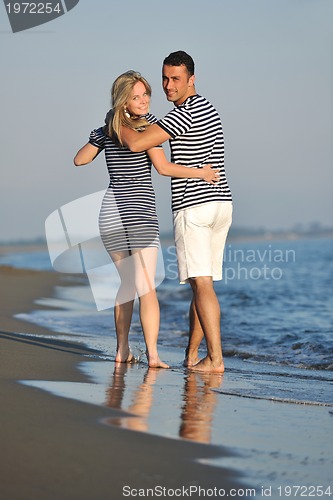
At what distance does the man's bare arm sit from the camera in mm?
5355

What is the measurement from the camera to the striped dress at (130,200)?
18.4ft

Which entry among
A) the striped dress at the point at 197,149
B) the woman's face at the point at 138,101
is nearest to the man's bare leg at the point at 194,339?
the striped dress at the point at 197,149

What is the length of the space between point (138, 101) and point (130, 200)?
2.03 ft

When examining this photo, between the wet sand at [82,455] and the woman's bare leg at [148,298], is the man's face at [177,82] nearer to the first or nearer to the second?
the woman's bare leg at [148,298]

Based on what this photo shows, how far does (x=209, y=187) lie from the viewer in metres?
5.55

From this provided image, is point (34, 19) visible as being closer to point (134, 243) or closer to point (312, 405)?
point (134, 243)

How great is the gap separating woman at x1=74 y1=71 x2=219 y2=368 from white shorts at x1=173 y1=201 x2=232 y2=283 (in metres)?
0.17

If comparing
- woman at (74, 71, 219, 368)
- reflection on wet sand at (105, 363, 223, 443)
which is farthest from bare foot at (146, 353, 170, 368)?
reflection on wet sand at (105, 363, 223, 443)

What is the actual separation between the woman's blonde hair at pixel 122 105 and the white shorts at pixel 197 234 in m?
0.61

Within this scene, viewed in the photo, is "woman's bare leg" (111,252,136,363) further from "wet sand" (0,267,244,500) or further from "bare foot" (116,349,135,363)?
"wet sand" (0,267,244,500)

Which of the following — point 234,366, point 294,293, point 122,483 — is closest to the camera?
point 122,483

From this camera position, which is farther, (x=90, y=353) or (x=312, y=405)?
(x=90, y=353)

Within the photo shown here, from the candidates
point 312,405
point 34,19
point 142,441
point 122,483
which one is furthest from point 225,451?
point 34,19

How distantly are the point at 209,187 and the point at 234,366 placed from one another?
142 centimetres
